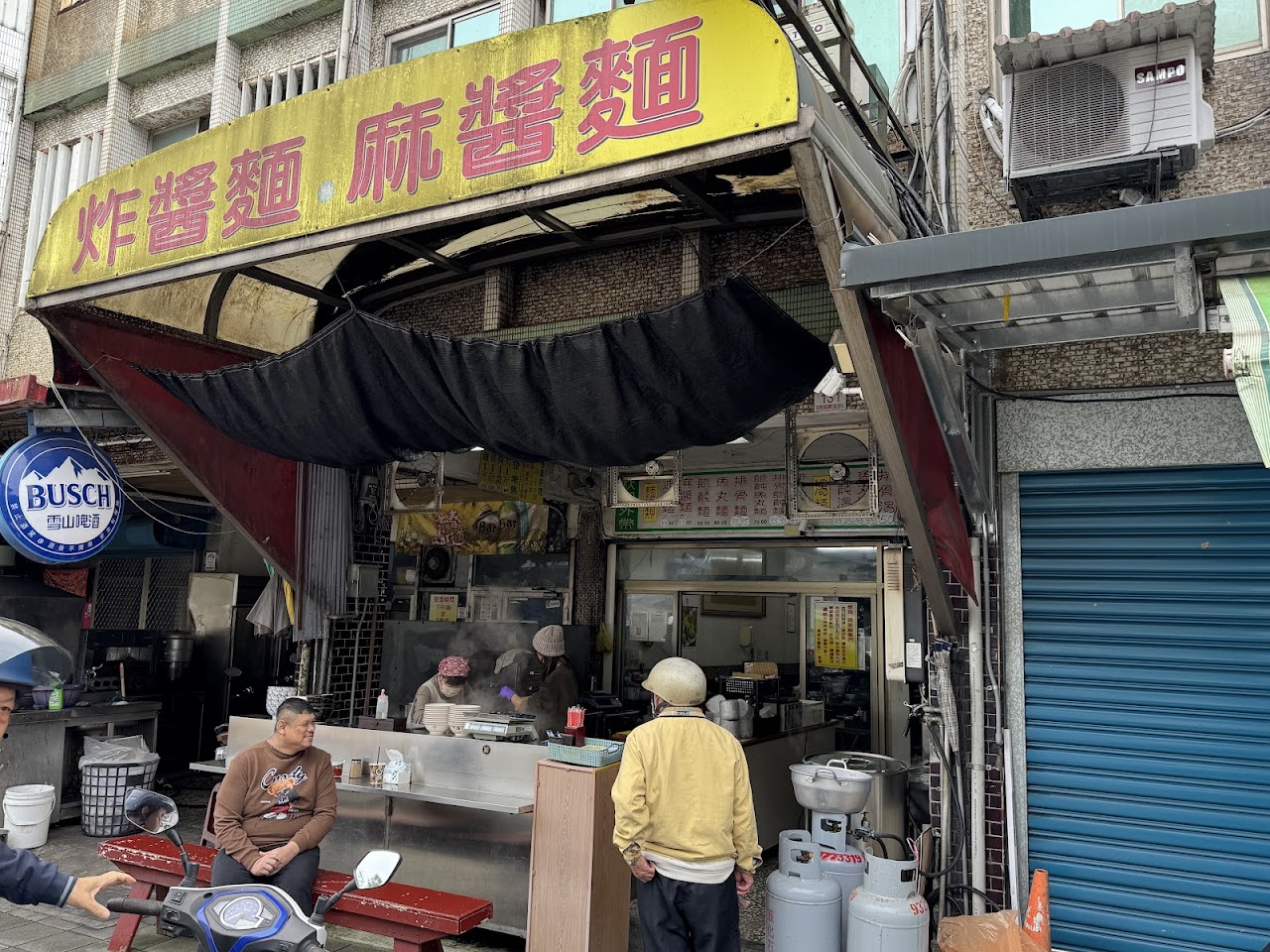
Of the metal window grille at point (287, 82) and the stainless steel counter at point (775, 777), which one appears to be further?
the metal window grille at point (287, 82)

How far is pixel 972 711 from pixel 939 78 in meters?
3.86

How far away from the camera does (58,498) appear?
7227 mm

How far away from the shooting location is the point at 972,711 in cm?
554

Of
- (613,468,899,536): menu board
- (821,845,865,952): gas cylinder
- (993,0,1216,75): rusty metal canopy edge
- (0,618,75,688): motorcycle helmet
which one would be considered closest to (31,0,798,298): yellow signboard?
(993,0,1216,75): rusty metal canopy edge

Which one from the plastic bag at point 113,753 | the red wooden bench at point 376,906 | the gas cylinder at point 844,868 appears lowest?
the red wooden bench at point 376,906

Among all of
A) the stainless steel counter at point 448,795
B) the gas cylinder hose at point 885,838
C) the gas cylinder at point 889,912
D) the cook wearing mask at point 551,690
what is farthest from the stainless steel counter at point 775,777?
the gas cylinder at point 889,912

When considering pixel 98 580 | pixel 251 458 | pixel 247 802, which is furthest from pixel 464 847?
pixel 98 580

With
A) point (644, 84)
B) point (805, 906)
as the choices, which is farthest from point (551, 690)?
point (644, 84)

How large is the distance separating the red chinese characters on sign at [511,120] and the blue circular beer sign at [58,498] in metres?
4.84

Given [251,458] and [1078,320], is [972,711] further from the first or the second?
[251,458]

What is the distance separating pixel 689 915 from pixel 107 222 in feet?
18.8

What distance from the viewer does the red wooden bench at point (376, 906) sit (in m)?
4.95

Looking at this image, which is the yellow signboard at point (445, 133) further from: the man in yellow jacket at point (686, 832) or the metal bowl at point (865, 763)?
the metal bowl at point (865, 763)

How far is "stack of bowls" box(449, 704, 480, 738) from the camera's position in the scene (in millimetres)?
6852
